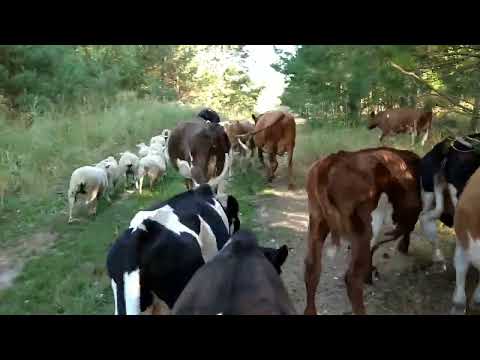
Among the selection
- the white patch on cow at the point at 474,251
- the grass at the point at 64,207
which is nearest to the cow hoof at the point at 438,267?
the white patch on cow at the point at 474,251

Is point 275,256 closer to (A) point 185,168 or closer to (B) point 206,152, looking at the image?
(B) point 206,152

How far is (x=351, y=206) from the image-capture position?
16.6 feet

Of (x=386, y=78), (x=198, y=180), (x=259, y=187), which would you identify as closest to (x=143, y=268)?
(x=386, y=78)

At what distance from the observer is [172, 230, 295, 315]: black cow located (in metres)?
2.52

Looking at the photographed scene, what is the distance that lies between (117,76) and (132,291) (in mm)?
23206

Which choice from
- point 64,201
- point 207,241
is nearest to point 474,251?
point 207,241

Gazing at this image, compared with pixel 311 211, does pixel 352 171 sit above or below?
above

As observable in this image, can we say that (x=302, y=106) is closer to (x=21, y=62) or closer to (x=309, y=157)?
(x=309, y=157)

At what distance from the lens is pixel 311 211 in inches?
210

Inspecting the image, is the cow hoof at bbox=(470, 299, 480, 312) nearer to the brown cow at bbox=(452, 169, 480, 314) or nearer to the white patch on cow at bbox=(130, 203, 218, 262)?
the brown cow at bbox=(452, 169, 480, 314)

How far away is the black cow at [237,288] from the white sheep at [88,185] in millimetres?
6938

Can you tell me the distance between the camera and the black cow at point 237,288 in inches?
99.1

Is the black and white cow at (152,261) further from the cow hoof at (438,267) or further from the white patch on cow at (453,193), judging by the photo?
the cow hoof at (438,267)
